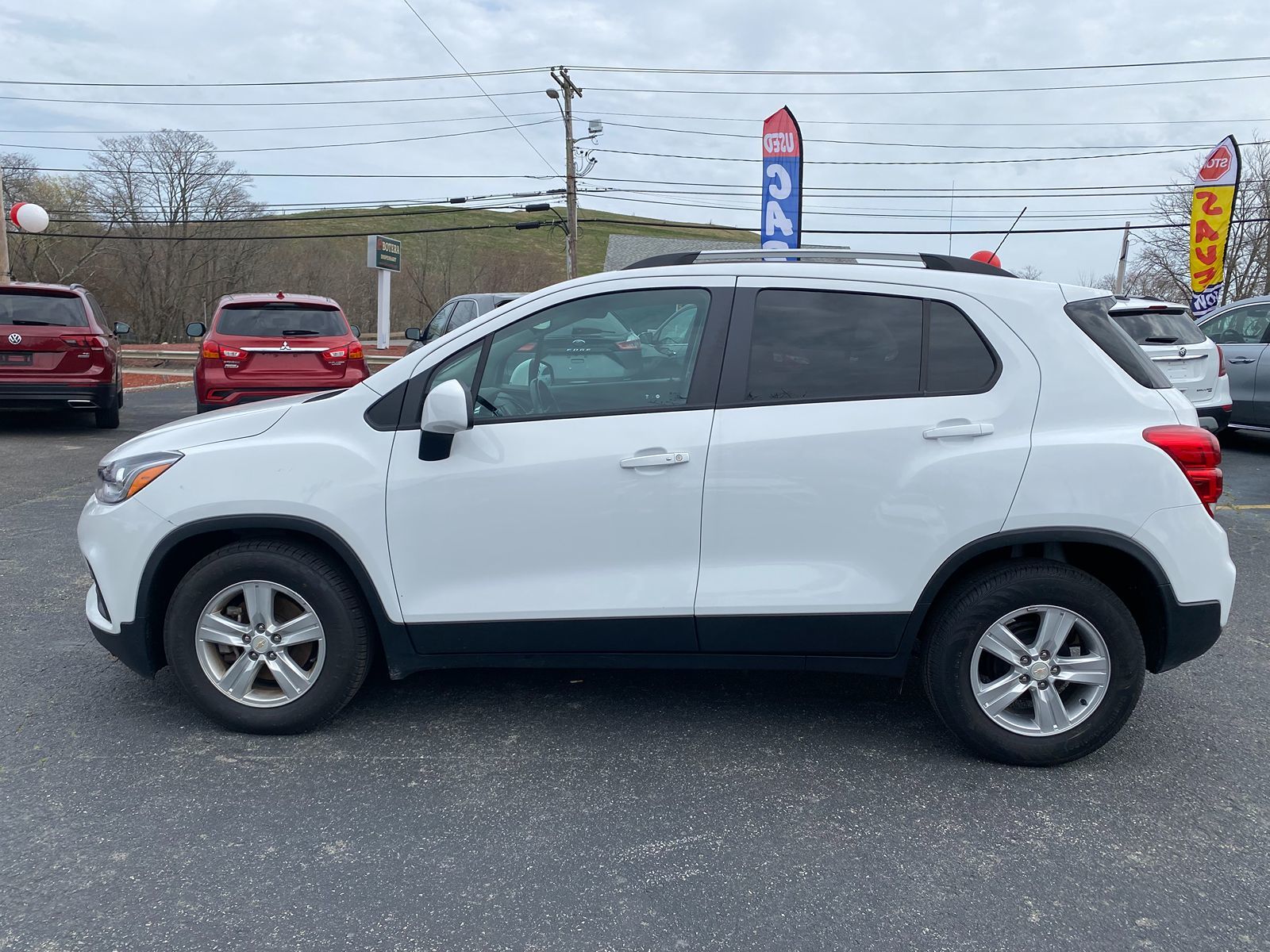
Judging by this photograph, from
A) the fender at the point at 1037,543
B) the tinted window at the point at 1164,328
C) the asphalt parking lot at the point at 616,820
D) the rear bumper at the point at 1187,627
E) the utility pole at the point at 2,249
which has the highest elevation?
the utility pole at the point at 2,249

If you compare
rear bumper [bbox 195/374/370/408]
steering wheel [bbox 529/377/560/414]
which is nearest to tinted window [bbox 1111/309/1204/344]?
steering wheel [bbox 529/377/560/414]

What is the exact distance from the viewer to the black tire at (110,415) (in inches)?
486

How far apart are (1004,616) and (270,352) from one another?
9.97 m

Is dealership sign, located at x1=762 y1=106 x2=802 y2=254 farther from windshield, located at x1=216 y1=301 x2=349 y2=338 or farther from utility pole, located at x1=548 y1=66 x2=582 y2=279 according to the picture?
utility pole, located at x1=548 y1=66 x2=582 y2=279

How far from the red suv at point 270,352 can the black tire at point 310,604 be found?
26.6 ft

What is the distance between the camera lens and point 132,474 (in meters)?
3.66

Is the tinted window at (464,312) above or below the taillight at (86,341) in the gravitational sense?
above

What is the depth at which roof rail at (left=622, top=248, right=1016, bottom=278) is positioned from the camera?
3.78 metres

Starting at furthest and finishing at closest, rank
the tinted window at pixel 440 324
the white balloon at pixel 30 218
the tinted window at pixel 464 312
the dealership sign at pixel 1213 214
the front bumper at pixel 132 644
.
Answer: the white balloon at pixel 30 218
the dealership sign at pixel 1213 214
the tinted window at pixel 440 324
the tinted window at pixel 464 312
the front bumper at pixel 132 644

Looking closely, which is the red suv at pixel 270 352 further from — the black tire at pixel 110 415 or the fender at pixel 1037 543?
the fender at pixel 1037 543

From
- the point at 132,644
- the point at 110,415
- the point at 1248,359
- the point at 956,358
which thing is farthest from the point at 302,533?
the point at 1248,359

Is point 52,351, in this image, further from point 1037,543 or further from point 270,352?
point 1037,543

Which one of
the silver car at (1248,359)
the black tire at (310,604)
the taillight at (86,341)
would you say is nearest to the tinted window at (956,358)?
the black tire at (310,604)

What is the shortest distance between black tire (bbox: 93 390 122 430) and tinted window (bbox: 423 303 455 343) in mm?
4165
